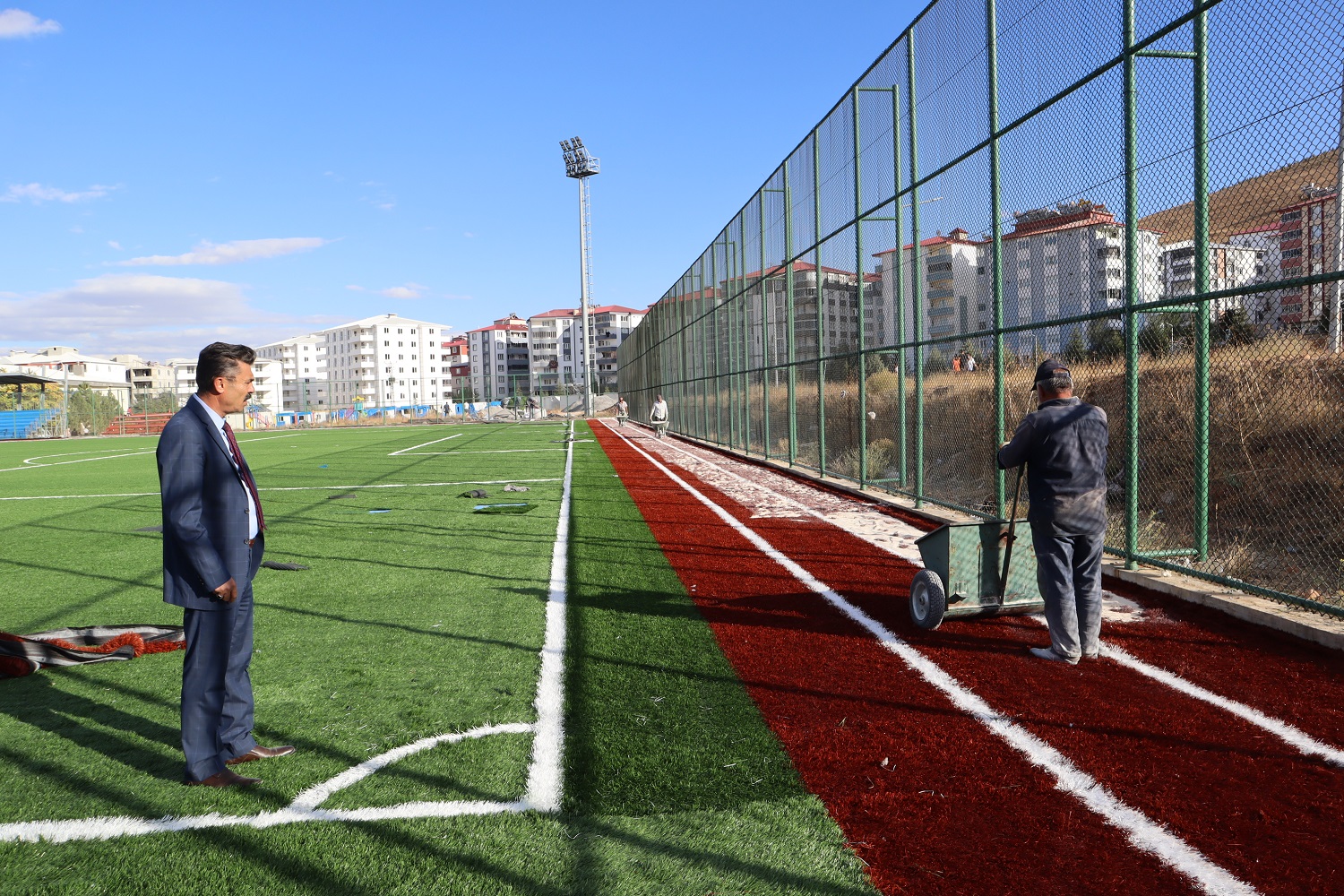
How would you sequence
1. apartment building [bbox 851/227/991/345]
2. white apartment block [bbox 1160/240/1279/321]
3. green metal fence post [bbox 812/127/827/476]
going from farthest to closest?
green metal fence post [bbox 812/127/827/476], apartment building [bbox 851/227/991/345], white apartment block [bbox 1160/240/1279/321]

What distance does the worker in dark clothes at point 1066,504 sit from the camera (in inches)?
201

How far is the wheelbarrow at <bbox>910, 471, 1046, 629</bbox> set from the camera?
18.9 feet

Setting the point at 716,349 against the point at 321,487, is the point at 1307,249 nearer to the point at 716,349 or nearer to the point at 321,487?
the point at 321,487

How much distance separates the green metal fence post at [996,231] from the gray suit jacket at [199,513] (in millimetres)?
7200

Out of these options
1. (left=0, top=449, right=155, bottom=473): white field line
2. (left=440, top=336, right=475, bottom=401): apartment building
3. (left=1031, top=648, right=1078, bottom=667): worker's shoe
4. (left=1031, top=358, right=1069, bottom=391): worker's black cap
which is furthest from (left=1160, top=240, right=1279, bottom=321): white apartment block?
(left=440, top=336, right=475, bottom=401): apartment building

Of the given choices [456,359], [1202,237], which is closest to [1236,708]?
[1202,237]

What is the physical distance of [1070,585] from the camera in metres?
5.13

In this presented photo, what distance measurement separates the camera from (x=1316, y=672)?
4887 mm

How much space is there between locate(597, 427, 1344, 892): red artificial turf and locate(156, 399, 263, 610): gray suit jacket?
2530mm

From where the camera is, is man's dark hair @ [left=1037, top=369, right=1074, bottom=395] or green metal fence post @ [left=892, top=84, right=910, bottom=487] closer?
man's dark hair @ [left=1037, top=369, right=1074, bottom=395]

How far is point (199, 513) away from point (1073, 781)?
12.0 ft

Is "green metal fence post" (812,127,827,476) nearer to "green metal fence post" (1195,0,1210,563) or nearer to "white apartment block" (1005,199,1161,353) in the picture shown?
"white apartment block" (1005,199,1161,353)

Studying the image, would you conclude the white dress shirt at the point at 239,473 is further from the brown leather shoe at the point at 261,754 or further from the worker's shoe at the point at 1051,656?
the worker's shoe at the point at 1051,656

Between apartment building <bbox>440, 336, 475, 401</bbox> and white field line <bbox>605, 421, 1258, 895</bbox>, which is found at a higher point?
apartment building <bbox>440, 336, 475, 401</bbox>
